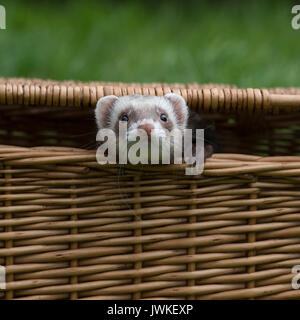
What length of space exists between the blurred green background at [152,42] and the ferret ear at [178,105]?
1.32 m

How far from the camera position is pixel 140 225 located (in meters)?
1.27

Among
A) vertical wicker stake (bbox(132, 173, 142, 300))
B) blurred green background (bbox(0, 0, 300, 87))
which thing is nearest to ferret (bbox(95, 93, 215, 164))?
vertical wicker stake (bbox(132, 173, 142, 300))

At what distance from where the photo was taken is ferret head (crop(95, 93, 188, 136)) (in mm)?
1380

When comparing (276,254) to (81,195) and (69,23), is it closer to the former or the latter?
(81,195)

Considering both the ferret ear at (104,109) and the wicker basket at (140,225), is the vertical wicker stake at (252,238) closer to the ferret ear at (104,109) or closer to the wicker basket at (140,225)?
the wicker basket at (140,225)

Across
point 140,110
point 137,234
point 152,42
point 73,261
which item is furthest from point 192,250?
point 152,42

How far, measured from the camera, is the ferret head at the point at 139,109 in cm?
138

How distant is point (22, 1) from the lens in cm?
478

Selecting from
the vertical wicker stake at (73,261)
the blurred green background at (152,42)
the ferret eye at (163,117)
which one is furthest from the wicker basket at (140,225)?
the blurred green background at (152,42)

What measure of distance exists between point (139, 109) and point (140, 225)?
1.11ft

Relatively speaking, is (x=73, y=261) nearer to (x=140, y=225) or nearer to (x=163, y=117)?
(x=140, y=225)

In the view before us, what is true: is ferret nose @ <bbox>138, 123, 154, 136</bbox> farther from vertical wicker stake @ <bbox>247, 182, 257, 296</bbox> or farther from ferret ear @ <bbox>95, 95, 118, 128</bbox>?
vertical wicker stake @ <bbox>247, 182, 257, 296</bbox>
